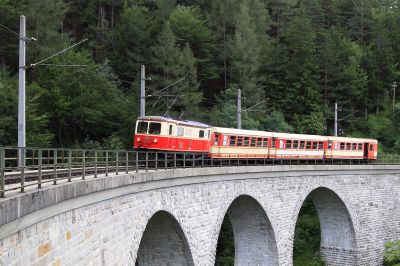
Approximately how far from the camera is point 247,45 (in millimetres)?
55000

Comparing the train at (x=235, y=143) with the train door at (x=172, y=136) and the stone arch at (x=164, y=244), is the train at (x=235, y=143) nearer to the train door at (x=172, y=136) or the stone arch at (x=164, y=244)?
the train door at (x=172, y=136)

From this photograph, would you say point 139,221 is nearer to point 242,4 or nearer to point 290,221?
point 290,221

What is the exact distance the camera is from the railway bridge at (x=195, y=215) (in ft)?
32.0

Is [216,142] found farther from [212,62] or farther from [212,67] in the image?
[212,62]

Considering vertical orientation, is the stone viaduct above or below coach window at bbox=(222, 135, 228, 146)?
below

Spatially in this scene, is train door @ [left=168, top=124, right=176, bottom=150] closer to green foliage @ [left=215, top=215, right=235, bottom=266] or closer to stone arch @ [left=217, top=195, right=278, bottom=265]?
stone arch @ [left=217, top=195, right=278, bottom=265]

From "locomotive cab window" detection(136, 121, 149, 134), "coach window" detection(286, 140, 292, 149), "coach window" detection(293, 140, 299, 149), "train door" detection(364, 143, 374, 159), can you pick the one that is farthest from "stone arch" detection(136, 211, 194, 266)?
"train door" detection(364, 143, 374, 159)

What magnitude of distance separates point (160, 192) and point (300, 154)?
16796 millimetres

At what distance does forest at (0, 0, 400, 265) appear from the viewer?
132 feet

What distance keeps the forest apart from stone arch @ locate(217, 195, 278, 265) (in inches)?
326

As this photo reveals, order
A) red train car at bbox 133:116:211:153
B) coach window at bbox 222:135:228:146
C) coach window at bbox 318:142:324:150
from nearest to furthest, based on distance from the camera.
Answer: red train car at bbox 133:116:211:153, coach window at bbox 222:135:228:146, coach window at bbox 318:142:324:150

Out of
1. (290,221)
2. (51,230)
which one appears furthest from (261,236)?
(51,230)

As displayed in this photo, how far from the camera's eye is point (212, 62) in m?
57.5

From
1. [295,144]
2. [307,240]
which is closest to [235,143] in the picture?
[295,144]
